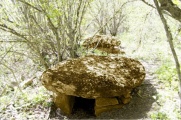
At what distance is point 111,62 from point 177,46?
4.06 m

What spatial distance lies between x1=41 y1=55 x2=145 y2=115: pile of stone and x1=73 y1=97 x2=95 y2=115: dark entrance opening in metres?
0.15

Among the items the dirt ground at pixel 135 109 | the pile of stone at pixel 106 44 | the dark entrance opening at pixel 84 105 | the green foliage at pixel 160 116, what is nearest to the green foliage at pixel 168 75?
the dirt ground at pixel 135 109

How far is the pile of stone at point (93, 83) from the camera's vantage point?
5.67m

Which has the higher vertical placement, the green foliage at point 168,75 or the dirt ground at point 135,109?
the green foliage at point 168,75

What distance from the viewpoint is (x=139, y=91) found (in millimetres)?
6199

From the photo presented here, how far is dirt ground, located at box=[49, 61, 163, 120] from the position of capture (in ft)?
18.0

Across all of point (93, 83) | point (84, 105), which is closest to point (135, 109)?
point (93, 83)

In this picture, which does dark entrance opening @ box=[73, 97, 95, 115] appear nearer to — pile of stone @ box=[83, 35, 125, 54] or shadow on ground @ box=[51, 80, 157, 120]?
shadow on ground @ box=[51, 80, 157, 120]

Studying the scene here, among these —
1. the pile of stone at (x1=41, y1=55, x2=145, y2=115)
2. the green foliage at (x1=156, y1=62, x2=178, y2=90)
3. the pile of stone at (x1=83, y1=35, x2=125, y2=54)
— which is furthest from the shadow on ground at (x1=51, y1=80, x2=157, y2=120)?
the pile of stone at (x1=83, y1=35, x2=125, y2=54)

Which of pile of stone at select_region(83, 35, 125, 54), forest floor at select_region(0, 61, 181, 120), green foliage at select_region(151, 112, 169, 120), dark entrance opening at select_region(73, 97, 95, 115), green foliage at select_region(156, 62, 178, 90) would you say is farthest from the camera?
pile of stone at select_region(83, 35, 125, 54)

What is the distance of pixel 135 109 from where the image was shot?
562cm

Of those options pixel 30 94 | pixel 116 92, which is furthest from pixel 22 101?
pixel 116 92

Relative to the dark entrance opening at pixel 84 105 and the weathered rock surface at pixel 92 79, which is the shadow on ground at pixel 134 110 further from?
the weathered rock surface at pixel 92 79

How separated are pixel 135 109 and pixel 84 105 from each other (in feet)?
4.32
